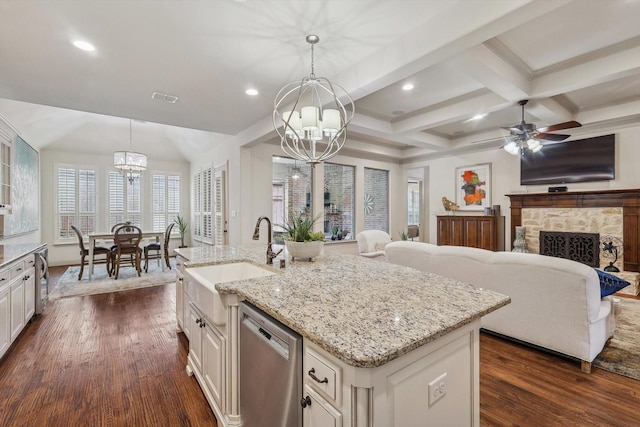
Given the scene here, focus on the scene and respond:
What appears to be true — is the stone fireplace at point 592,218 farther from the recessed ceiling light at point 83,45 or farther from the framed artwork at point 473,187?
the recessed ceiling light at point 83,45

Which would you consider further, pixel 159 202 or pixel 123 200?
pixel 159 202

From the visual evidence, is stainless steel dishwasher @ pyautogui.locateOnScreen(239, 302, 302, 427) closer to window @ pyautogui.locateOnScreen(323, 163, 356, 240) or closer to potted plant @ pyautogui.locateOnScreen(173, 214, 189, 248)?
window @ pyautogui.locateOnScreen(323, 163, 356, 240)

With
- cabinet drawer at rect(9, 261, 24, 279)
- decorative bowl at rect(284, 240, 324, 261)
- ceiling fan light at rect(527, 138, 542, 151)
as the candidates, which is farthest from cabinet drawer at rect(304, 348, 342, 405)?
ceiling fan light at rect(527, 138, 542, 151)

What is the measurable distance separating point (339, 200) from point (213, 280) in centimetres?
443

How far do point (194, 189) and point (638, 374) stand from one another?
27.4 ft

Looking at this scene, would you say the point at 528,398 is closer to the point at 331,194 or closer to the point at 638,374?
the point at 638,374

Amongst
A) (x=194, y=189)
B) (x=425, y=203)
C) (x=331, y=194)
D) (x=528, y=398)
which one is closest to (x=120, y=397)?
(x=528, y=398)

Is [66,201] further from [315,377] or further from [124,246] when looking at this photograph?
[315,377]

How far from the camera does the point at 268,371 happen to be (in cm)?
130

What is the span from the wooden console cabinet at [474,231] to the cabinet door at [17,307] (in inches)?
266

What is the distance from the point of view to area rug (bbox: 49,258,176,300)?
15.1 feet

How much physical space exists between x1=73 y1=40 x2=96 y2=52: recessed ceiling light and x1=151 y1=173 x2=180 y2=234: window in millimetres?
5907

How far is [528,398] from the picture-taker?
6.55 feet

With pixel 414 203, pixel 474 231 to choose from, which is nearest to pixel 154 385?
pixel 474 231
